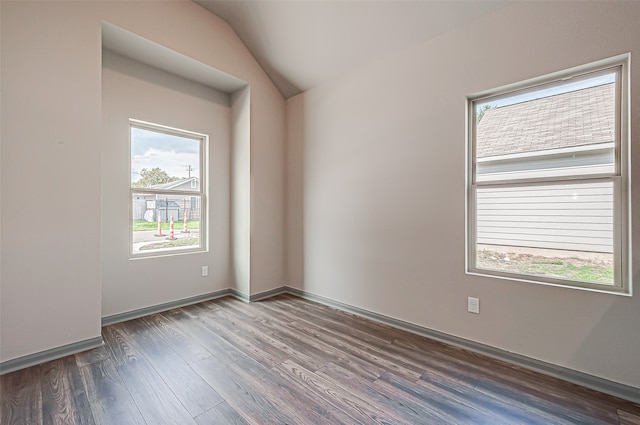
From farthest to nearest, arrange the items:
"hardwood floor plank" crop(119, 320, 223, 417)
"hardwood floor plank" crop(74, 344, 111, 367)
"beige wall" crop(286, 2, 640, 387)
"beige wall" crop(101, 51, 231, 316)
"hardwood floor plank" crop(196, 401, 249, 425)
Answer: "beige wall" crop(101, 51, 231, 316), "hardwood floor plank" crop(74, 344, 111, 367), "beige wall" crop(286, 2, 640, 387), "hardwood floor plank" crop(119, 320, 223, 417), "hardwood floor plank" crop(196, 401, 249, 425)

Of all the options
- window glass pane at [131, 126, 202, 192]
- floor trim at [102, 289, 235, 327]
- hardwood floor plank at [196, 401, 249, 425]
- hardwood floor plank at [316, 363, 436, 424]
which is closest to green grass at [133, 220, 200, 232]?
window glass pane at [131, 126, 202, 192]

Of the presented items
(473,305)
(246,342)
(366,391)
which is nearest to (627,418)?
(473,305)

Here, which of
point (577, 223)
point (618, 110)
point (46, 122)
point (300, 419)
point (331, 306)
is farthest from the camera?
point (331, 306)

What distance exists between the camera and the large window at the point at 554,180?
1.93 m

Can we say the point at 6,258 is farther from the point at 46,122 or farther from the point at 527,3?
the point at 527,3

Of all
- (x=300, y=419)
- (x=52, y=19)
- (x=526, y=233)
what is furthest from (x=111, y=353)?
(x=526, y=233)

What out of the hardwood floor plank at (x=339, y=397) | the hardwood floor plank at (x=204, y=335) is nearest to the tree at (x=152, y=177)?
the hardwood floor plank at (x=204, y=335)

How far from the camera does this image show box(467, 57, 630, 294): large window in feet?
6.33

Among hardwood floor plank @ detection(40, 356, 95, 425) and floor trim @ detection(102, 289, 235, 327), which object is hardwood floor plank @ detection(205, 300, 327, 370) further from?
hardwood floor plank @ detection(40, 356, 95, 425)

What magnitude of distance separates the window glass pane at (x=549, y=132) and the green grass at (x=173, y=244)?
3.34m

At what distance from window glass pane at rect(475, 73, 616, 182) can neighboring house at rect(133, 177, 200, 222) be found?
10.7 ft

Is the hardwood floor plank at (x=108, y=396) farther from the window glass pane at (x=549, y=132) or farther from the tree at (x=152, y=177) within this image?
the window glass pane at (x=549, y=132)

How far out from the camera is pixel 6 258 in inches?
81.0

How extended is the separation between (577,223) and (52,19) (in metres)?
4.27
